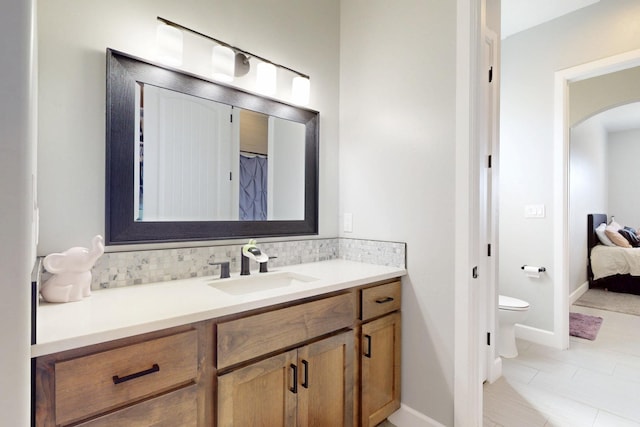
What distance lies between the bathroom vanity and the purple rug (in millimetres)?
2413

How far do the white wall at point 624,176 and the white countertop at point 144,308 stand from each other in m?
7.46

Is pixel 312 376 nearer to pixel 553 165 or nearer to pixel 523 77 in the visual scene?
pixel 553 165

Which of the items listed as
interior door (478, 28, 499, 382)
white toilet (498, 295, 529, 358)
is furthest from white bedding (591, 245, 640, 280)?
interior door (478, 28, 499, 382)

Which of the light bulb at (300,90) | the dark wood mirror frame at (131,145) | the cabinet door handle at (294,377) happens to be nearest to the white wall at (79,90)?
the dark wood mirror frame at (131,145)

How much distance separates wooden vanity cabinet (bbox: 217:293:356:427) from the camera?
1094 mm

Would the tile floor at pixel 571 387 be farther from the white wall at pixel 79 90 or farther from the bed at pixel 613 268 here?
the white wall at pixel 79 90

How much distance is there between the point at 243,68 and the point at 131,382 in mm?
1474

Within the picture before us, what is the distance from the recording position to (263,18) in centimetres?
182

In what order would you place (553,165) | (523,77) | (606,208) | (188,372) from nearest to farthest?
(188,372) < (553,165) < (523,77) < (606,208)

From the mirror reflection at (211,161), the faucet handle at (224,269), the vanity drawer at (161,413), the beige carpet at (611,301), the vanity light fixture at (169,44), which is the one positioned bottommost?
the beige carpet at (611,301)

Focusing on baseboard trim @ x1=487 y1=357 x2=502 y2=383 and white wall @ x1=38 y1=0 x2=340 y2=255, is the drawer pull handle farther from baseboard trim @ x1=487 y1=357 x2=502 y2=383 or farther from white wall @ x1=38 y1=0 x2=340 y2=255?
baseboard trim @ x1=487 y1=357 x2=502 y2=383

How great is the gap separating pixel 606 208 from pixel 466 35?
23.2 feet

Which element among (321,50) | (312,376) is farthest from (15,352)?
(321,50)

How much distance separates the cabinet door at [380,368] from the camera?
61.7 inches
